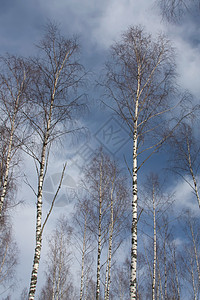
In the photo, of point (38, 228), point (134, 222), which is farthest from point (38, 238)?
point (134, 222)

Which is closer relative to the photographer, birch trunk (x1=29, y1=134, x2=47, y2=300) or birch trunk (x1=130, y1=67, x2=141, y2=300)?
birch trunk (x1=29, y1=134, x2=47, y2=300)

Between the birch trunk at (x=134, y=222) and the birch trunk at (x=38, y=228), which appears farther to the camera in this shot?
the birch trunk at (x=134, y=222)

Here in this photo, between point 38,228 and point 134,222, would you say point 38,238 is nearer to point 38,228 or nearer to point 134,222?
point 38,228

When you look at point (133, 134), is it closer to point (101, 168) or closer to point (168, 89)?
point (168, 89)

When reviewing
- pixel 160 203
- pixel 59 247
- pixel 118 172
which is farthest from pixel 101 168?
pixel 59 247

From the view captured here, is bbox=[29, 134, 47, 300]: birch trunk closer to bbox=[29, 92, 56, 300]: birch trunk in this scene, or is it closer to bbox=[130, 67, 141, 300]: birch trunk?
bbox=[29, 92, 56, 300]: birch trunk

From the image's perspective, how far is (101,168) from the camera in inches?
555

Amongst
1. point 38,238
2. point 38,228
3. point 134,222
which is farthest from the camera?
point 134,222

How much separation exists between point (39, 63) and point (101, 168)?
7455 mm

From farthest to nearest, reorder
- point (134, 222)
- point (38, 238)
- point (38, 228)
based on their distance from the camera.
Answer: point (134, 222), point (38, 228), point (38, 238)

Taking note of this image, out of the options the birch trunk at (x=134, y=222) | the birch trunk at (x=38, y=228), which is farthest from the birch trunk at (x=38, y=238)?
the birch trunk at (x=134, y=222)

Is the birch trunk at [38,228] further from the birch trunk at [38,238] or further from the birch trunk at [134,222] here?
the birch trunk at [134,222]

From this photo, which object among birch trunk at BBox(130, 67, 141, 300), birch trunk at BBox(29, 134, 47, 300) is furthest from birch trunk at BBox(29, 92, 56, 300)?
birch trunk at BBox(130, 67, 141, 300)

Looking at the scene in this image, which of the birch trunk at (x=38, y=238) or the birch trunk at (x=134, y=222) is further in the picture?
the birch trunk at (x=134, y=222)
